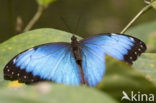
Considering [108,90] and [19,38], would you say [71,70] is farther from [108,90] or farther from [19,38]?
[108,90]

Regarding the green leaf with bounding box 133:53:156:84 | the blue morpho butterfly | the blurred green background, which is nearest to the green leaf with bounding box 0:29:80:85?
the blue morpho butterfly

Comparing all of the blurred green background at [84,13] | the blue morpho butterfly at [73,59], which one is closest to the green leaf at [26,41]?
the blue morpho butterfly at [73,59]

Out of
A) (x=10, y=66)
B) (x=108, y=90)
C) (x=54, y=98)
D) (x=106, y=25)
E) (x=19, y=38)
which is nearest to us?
(x=54, y=98)

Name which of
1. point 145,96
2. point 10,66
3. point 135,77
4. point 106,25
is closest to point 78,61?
point 10,66

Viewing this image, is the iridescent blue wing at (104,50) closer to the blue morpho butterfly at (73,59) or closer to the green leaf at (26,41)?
the blue morpho butterfly at (73,59)

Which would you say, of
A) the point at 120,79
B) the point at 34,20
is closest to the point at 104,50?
the point at 34,20

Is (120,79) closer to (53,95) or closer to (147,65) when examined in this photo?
(53,95)
